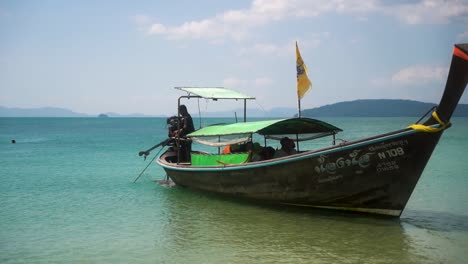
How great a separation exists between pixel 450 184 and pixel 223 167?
355 inches

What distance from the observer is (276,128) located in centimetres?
1345

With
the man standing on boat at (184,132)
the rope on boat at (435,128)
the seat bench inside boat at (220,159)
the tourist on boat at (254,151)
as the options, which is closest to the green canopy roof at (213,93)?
the man standing on boat at (184,132)

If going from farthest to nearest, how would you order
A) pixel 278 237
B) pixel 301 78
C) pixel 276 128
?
1. pixel 276 128
2. pixel 301 78
3. pixel 278 237

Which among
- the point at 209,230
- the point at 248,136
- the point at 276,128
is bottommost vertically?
the point at 209,230

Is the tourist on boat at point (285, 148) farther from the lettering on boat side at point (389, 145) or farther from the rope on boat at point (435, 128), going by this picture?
the rope on boat at point (435, 128)

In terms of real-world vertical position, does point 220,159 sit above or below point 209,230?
above

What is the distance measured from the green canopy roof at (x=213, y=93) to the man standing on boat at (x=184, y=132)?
0.71 metres

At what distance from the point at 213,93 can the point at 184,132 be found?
5.81ft

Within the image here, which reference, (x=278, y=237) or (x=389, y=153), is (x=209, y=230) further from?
(x=389, y=153)

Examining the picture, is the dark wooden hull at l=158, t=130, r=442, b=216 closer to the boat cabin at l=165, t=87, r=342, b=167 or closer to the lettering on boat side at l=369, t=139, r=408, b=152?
the lettering on boat side at l=369, t=139, r=408, b=152

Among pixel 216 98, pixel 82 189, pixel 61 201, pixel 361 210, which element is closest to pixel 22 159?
pixel 82 189

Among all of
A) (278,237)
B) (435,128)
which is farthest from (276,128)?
(435,128)

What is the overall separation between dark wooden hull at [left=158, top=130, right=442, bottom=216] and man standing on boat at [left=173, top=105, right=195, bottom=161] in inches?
174

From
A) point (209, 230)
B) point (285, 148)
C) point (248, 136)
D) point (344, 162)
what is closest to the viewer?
point (344, 162)
